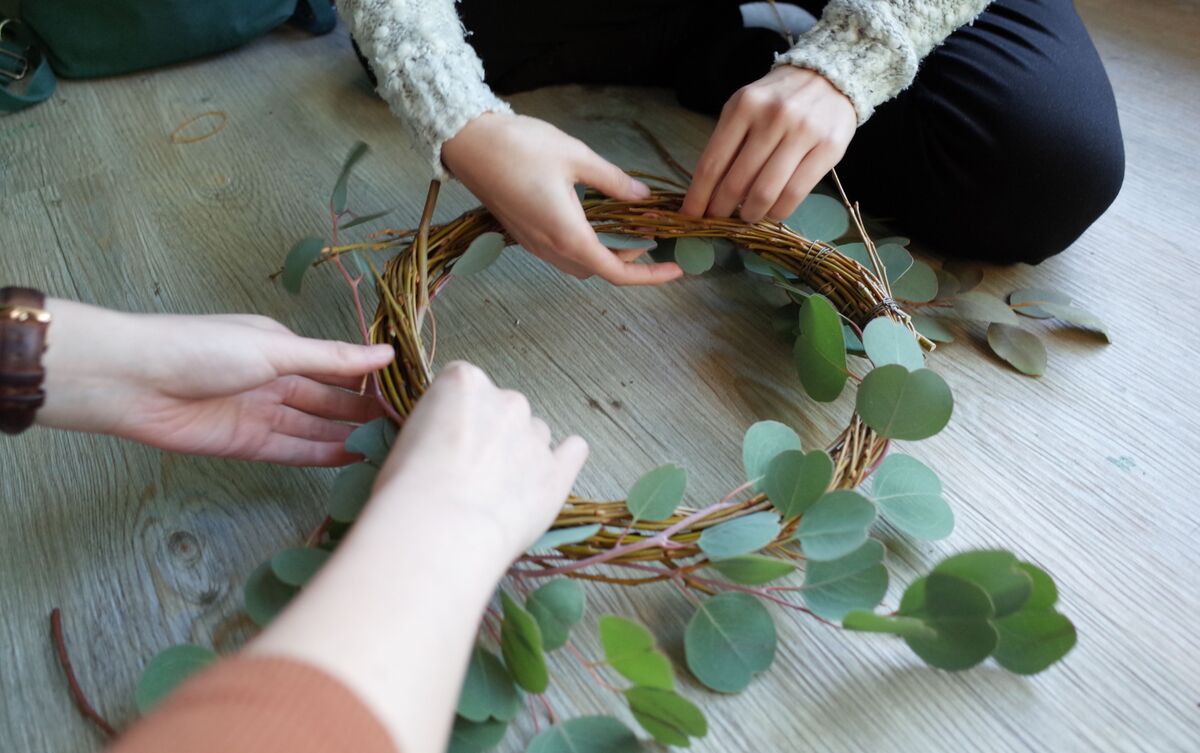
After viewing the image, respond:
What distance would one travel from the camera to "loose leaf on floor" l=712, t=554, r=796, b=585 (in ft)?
1.78

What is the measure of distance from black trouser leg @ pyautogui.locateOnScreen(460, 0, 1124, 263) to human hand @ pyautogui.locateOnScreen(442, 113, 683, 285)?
399mm

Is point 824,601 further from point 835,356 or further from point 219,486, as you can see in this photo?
point 219,486

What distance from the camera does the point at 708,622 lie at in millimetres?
576

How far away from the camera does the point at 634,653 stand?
20.5 inches

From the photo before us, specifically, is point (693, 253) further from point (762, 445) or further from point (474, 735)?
point (474, 735)

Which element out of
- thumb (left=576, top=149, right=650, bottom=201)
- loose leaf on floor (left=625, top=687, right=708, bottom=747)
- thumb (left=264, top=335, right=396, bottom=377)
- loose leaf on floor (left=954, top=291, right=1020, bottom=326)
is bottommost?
loose leaf on floor (left=625, top=687, right=708, bottom=747)

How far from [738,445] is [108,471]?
0.57m

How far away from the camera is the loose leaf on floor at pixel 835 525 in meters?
0.57

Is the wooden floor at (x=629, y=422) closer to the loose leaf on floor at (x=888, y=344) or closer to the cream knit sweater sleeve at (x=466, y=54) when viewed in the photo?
the loose leaf on floor at (x=888, y=344)

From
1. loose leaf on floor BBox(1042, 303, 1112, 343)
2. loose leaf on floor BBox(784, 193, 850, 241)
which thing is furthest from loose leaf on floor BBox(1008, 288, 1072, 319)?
loose leaf on floor BBox(784, 193, 850, 241)

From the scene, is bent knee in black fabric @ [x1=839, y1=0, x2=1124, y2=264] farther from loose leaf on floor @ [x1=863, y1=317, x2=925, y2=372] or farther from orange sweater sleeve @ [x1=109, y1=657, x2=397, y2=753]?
orange sweater sleeve @ [x1=109, y1=657, x2=397, y2=753]

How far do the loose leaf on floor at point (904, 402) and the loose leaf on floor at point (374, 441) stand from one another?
0.38 m

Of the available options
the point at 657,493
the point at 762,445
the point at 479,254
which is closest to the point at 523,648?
the point at 657,493

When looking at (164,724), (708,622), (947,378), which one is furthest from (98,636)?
(947,378)
